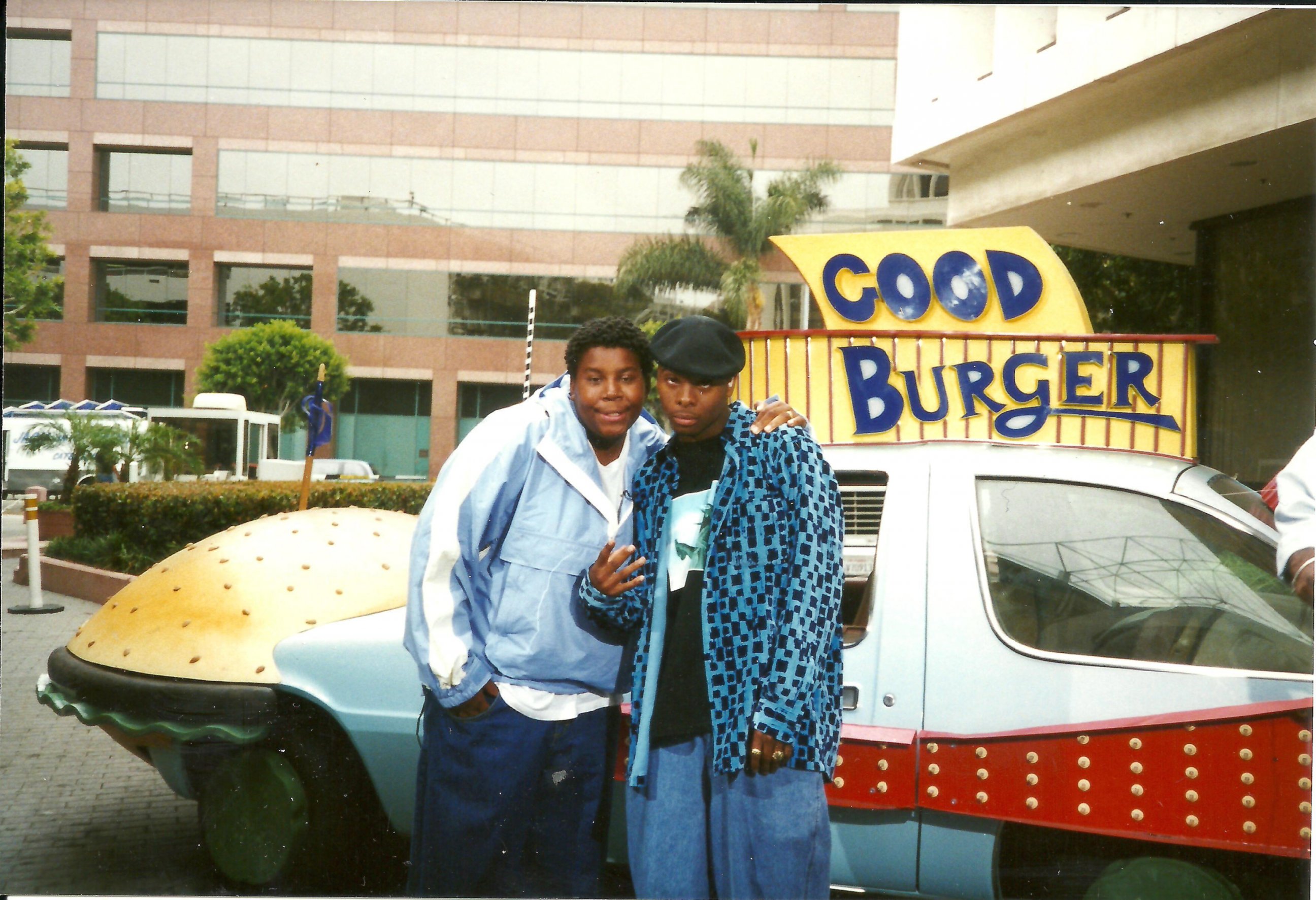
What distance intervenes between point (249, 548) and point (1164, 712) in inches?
102

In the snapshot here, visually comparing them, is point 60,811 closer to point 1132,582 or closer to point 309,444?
point 309,444

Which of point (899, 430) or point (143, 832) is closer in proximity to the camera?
point (899, 430)

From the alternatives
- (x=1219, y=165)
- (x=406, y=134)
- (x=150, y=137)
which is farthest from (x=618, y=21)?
(x=1219, y=165)

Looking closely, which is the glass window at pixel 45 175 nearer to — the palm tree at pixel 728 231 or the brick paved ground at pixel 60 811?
the brick paved ground at pixel 60 811

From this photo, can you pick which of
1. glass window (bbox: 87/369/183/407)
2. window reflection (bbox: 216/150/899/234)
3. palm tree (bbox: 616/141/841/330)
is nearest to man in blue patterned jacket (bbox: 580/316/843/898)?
palm tree (bbox: 616/141/841/330)

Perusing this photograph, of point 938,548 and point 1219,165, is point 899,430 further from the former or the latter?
point 1219,165

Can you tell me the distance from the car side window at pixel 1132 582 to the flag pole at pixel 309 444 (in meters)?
2.21

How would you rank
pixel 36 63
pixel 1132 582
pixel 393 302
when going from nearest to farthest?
pixel 1132 582 → pixel 36 63 → pixel 393 302

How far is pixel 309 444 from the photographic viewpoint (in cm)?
366

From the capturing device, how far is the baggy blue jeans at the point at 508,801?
2.55 meters

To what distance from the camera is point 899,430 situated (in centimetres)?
294

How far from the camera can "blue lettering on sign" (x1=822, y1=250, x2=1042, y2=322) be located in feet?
10.2

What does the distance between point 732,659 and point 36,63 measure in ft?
9.91

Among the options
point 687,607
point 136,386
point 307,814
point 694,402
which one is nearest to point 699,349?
point 694,402
